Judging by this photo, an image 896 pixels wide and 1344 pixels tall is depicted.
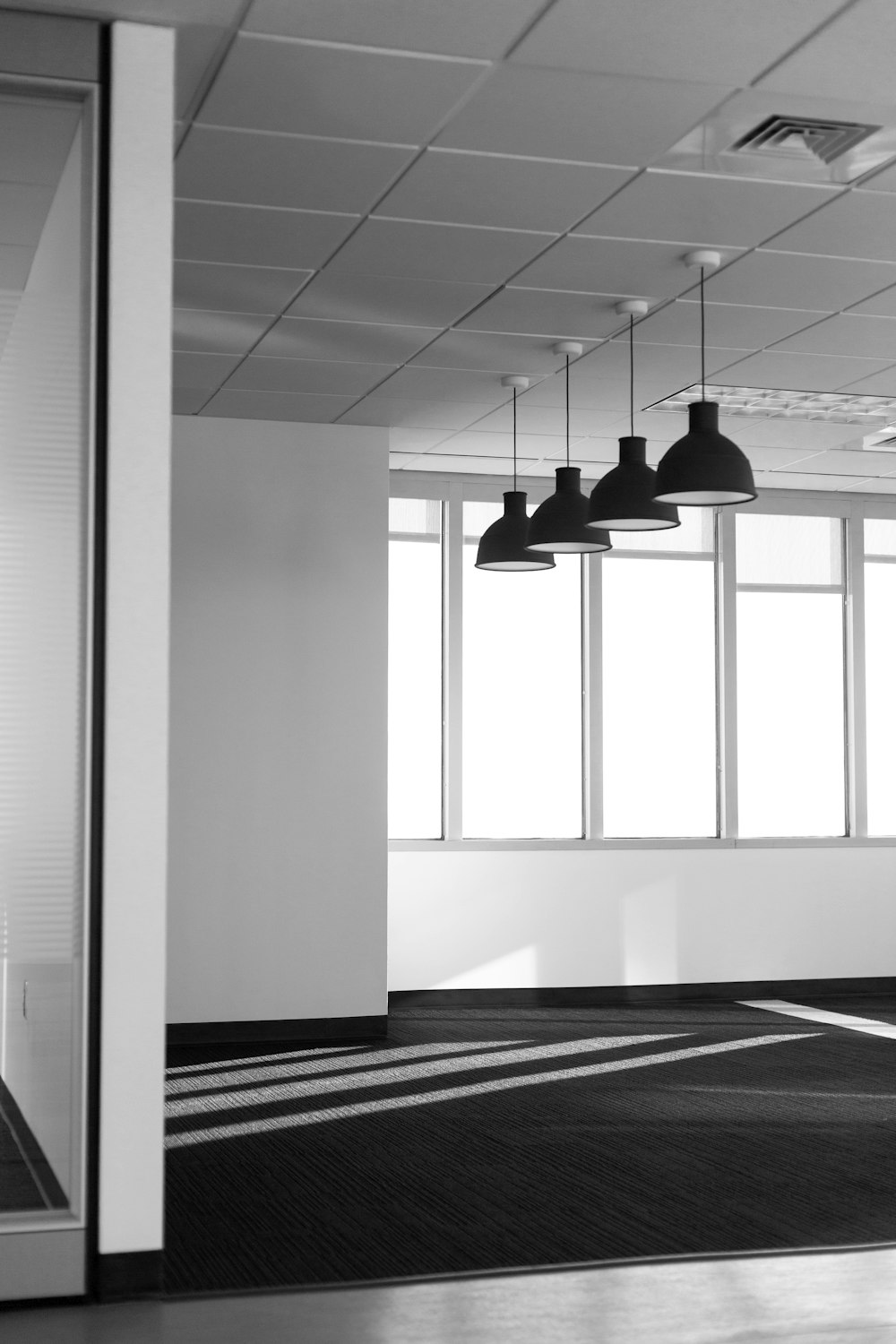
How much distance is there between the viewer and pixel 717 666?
9539 mm

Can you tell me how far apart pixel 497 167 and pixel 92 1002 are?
107 inches

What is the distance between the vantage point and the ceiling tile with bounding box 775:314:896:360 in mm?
6211

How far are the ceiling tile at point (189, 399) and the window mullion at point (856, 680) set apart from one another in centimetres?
450

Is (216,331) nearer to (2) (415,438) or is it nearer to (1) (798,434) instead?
(2) (415,438)

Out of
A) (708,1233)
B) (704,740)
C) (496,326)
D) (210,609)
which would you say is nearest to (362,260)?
(496,326)

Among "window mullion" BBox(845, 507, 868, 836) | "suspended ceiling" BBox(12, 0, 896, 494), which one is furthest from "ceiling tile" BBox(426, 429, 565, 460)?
"window mullion" BBox(845, 507, 868, 836)

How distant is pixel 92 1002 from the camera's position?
3.61m

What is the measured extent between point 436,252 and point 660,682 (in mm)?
4574

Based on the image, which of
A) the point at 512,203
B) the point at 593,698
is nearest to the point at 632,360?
the point at 512,203

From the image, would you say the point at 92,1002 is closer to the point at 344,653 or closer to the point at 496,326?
the point at 496,326

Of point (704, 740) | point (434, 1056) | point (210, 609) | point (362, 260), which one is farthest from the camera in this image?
point (704, 740)

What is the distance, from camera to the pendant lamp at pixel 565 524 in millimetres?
6203

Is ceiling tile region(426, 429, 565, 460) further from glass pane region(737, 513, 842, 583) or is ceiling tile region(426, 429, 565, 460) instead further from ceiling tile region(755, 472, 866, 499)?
glass pane region(737, 513, 842, 583)

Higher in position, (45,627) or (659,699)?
(659,699)
